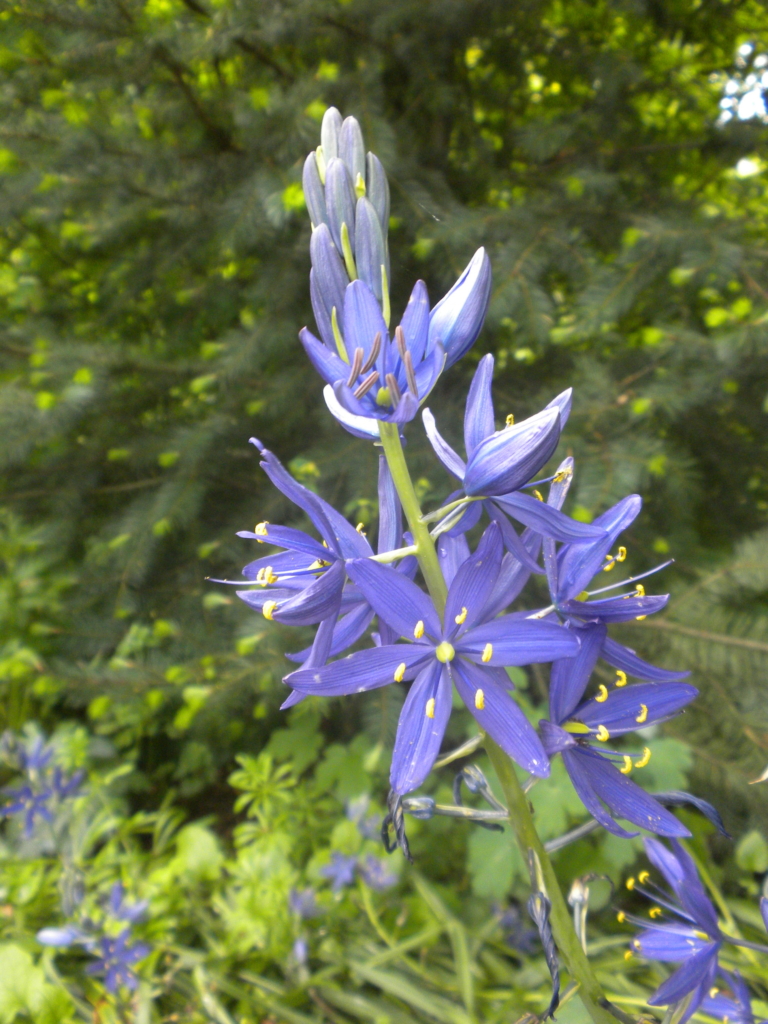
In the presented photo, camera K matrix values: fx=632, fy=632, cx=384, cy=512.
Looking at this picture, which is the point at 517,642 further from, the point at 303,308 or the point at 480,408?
the point at 303,308

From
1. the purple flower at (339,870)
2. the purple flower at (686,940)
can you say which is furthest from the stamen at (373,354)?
the purple flower at (339,870)

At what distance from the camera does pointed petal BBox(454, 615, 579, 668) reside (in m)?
0.69

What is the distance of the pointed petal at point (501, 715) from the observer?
0.69 m

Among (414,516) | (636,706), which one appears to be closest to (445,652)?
(414,516)

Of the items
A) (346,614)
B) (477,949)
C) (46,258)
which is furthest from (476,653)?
(46,258)

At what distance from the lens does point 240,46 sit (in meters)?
2.08

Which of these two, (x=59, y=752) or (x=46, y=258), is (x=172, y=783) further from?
(x=46, y=258)

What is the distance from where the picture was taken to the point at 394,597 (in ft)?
2.43

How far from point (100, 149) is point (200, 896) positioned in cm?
257

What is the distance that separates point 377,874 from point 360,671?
1.58 m

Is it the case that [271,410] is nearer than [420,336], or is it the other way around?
[420,336]

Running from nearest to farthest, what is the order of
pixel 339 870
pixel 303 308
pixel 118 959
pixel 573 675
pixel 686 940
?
pixel 573 675 → pixel 686 940 → pixel 118 959 → pixel 339 870 → pixel 303 308

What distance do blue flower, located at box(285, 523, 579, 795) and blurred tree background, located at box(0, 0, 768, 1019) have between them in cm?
119

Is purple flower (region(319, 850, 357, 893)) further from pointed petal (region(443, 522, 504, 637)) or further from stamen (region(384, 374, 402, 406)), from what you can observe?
stamen (region(384, 374, 402, 406))
